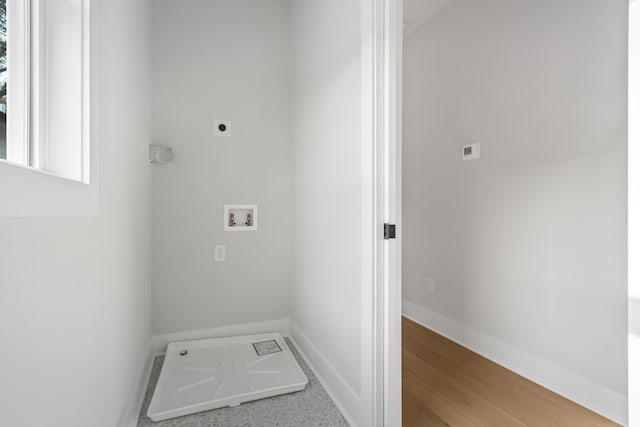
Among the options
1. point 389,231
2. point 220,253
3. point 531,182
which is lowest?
point 220,253

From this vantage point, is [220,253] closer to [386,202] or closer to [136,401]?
[136,401]

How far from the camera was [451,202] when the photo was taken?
2518 mm

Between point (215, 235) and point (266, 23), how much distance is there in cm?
172

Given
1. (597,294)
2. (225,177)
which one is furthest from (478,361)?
(225,177)

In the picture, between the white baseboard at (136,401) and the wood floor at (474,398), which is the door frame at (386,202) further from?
the white baseboard at (136,401)

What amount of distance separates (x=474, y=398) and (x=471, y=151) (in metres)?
1.64

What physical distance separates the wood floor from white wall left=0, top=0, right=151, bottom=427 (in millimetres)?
1346

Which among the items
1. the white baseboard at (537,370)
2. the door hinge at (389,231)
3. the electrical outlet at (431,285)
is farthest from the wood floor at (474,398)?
the door hinge at (389,231)

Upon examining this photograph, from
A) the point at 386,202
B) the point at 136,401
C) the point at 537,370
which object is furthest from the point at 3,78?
the point at 537,370

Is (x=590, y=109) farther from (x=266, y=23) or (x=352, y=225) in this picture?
(x=266, y=23)

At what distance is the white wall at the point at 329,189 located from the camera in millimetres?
1462

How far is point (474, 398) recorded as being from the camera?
5.55ft

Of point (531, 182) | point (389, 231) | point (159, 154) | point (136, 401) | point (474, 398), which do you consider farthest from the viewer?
point (159, 154)
